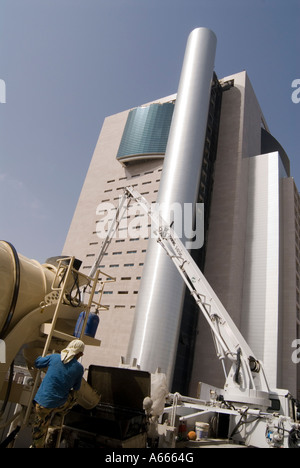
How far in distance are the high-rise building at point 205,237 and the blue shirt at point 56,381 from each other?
21.3 metres

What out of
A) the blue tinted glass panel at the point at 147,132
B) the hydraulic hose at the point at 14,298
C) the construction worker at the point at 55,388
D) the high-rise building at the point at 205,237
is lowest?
the construction worker at the point at 55,388

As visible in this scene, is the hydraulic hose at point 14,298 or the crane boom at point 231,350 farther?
the crane boom at point 231,350

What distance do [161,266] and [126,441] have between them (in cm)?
2264

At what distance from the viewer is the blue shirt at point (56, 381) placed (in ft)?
15.7

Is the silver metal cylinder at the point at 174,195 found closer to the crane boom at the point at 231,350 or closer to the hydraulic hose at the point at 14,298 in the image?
the crane boom at the point at 231,350

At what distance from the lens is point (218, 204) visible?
3788 centimetres

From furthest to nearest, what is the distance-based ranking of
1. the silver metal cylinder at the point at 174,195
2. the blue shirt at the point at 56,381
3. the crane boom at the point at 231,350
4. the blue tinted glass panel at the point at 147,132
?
the blue tinted glass panel at the point at 147,132, the silver metal cylinder at the point at 174,195, the crane boom at the point at 231,350, the blue shirt at the point at 56,381

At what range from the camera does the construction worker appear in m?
4.78

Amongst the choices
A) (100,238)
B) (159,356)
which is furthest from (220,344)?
(100,238)

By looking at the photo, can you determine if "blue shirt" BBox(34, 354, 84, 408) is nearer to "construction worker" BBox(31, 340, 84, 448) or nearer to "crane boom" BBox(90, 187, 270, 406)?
"construction worker" BBox(31, 340, 84, 448)

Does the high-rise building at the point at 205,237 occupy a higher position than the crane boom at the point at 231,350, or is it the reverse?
the high-rise building at the point at 205,237

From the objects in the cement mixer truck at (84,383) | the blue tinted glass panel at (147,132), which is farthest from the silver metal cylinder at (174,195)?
the cement mixer truck at (84,383)

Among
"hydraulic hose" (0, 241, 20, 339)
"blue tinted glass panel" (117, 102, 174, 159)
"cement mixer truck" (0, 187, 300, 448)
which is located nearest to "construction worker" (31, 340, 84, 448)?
"cement mixer truck" (0, 187, 300, 448)

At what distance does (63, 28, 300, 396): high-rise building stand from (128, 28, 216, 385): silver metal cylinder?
0.11 metres
